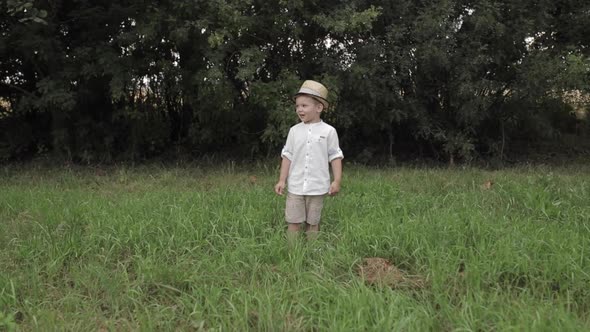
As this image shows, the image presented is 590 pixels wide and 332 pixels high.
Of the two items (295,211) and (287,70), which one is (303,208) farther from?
(287,70)

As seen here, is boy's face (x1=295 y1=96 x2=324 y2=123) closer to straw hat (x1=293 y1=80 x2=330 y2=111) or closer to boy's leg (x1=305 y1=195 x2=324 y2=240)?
straw hat (x1=293 y1=80 x2=330 y2=111)

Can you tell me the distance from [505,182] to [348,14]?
319 cm

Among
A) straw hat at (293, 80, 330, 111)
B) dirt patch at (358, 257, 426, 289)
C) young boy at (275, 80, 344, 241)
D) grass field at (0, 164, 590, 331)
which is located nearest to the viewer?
grass field at (0, 164, 590, 331)

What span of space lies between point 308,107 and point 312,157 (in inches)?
15.8

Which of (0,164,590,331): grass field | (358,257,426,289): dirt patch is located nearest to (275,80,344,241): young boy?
(0,164,590,331): grass field

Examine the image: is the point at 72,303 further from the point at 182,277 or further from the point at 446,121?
the point at 446,121

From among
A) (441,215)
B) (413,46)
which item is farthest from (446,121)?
(441,215)

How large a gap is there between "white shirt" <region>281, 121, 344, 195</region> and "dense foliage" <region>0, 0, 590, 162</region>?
3.22 m

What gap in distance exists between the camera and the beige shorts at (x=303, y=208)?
13.6ft

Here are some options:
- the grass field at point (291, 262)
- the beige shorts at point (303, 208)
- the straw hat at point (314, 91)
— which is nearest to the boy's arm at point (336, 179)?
the beige shorts at point (303, 208)

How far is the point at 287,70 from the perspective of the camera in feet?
25.9

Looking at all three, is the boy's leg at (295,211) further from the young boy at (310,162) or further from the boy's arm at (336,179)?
the boy's arm at (336,179)

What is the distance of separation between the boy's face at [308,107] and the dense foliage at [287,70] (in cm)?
322

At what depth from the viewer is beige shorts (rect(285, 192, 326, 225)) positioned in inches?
164
